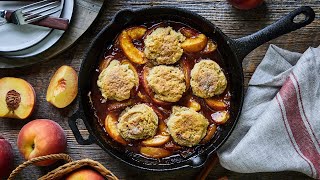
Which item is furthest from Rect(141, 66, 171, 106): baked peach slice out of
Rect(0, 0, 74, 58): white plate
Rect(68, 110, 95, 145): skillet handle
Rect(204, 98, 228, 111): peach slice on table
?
Rect(0, 0, 74, 58): white plate

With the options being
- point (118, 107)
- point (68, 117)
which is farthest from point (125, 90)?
point (68, 117)

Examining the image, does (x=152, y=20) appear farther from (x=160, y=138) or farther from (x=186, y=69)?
(x=160, y=138)

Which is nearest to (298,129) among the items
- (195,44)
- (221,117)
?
(221,117)

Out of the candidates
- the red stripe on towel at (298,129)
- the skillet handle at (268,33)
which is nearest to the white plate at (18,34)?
the skillet handle at (268,33)

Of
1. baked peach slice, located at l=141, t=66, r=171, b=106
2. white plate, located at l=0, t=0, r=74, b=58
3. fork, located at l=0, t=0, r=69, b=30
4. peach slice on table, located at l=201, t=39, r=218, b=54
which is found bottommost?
baked peach slice, located at l=141, t=66, r=171, b=106

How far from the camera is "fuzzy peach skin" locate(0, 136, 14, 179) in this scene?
2436 mm

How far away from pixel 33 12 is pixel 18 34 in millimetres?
126

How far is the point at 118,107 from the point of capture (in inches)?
93.5

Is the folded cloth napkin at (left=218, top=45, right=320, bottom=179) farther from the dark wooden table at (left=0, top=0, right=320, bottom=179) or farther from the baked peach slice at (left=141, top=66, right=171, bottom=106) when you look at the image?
the baked peach slice at (left=141, top=66, right=171, bottom=106)

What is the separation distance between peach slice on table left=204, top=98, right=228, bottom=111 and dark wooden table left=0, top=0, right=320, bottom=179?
18 centimetres

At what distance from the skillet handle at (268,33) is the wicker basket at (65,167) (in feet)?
2.17

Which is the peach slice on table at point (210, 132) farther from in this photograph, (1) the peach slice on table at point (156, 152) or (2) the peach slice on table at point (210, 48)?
(2) the peach slice on table at point (210, 48)

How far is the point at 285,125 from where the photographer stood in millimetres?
2379

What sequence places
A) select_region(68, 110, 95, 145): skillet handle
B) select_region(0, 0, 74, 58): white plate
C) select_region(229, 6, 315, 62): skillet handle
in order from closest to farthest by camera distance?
select_region(229, 6, 315, 62): skillet handle, select_region(68, 110, 95, 145): skillet handle, select_region(0, 0, 74, 58): white plate
